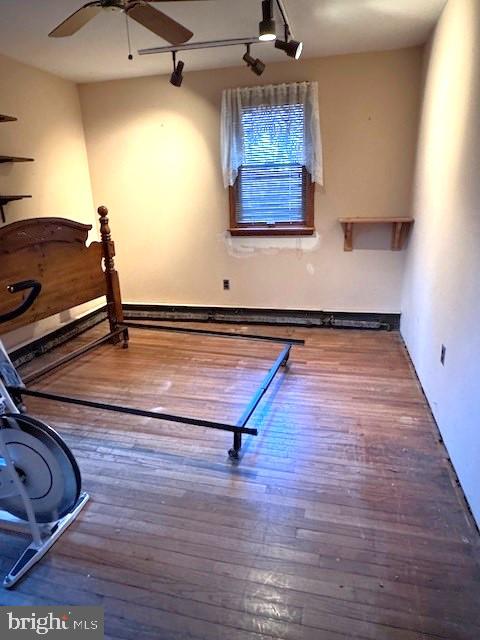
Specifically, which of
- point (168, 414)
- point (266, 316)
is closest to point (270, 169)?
point (266, 316)

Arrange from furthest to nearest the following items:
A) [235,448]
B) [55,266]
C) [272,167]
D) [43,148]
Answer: [272,167], [43,148], [55,266], [235,448]

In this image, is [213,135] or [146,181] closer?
[213,135]

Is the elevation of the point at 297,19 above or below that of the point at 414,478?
above

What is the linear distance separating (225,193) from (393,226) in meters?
1.69

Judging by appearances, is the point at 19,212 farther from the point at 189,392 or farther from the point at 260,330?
the point at 260,330

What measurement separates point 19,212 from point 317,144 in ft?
9.05

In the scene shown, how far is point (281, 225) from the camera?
4324 millimetres

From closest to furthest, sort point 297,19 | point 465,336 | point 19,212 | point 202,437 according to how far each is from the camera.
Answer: point 465,336, point 202,437, point 297,19, point 19,212

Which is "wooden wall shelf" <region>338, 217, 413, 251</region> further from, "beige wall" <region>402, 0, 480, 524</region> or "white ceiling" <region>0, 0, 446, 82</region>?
"white ceiling" <region>0, 0, 446, 82</region>

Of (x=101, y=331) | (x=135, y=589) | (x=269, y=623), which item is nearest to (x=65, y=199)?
(x=101, y=331)

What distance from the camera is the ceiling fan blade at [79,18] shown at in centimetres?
204

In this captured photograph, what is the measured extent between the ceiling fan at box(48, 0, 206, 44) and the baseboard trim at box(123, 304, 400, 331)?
2.77 m

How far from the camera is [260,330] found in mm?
4469
